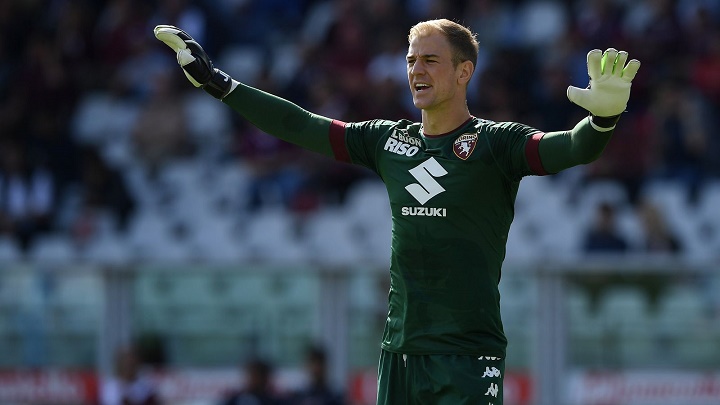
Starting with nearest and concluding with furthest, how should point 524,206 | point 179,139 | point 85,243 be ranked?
1. point 524,206
2. point 85,243
3. point 179,139

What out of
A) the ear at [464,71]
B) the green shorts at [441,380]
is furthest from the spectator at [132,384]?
the ear at [464,71]

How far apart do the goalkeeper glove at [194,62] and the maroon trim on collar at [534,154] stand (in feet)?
4.20

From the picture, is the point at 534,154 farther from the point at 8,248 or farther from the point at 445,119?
the point at 8,248

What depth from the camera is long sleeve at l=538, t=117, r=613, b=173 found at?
4504mm

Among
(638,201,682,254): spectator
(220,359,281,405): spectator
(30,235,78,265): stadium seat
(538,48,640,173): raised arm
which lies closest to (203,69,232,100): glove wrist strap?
(538,48,640,173): raised arm

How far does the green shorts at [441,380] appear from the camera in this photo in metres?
4.88

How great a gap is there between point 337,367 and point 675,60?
4.70 metres

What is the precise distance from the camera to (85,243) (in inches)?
520

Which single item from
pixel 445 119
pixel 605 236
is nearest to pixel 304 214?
pixel 605 236

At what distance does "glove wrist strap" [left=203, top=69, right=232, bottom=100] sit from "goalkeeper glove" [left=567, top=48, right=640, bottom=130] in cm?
148

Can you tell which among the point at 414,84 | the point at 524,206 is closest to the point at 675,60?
the point at 524,206

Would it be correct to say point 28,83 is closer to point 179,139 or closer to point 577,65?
point 179,139

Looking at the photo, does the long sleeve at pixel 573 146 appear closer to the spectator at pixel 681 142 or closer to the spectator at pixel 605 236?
the spectator at pixel 605 236

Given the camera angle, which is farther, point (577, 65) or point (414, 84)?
point (577, 65)
